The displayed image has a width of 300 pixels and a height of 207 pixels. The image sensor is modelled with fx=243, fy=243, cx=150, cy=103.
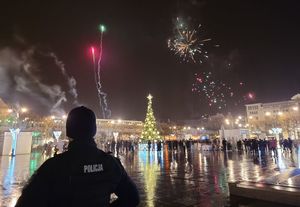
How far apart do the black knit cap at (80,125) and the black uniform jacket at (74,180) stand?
8 centimetres

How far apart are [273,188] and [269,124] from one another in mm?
73898

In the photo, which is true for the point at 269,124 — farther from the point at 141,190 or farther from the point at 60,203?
the point at 60,203

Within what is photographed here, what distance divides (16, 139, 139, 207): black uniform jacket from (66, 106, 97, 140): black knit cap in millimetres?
79

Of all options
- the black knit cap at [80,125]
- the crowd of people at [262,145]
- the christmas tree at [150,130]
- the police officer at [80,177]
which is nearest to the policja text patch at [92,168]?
the police officer at [80,177]

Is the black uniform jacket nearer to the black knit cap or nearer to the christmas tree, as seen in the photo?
the black knit cap

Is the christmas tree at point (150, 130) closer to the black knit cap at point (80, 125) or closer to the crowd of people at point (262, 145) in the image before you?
the crowd of people at point (262, 145)

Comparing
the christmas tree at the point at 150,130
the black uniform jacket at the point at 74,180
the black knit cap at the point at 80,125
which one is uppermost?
the christmas tree at the point at 150,130

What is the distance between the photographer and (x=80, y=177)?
5.84 ft

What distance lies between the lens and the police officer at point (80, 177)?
67.3 inches

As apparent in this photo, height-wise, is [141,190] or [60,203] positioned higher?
[60,203]

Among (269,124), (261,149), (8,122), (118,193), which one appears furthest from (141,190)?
(269,124)

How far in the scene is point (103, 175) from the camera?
193cm

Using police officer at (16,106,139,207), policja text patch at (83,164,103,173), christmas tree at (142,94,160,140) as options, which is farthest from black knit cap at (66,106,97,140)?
christmas tree at (142,94,160,140)

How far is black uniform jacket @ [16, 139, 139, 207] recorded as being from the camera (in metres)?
1.69
